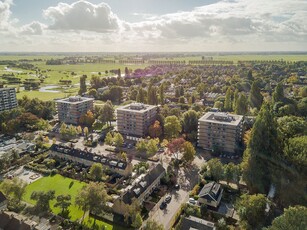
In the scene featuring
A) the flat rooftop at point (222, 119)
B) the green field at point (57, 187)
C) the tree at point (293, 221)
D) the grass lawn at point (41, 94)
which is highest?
the flat rooftop at point (222, 119)

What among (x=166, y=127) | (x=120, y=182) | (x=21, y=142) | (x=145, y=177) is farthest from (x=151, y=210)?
(x=21, y=142)

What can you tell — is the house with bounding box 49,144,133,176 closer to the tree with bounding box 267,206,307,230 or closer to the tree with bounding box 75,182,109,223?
the tree with bounding box 75,182,109,223

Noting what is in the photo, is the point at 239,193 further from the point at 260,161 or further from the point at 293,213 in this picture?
the point at 293,213

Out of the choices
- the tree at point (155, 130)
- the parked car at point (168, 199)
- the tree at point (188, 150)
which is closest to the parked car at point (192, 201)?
the parked car at point (168, 199)

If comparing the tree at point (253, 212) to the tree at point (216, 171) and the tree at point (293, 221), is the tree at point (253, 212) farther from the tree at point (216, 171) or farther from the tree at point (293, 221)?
the tree at point (216, 171)

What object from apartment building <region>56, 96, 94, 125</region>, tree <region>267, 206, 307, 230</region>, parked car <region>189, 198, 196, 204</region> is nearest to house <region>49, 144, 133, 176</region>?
parked car <region>189, 198, 196, 204</region>

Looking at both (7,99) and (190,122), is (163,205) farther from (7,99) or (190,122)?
(7,99)

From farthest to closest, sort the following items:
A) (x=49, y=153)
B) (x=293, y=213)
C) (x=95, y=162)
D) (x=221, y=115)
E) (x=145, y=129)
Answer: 1. (x=145, y=129)
2. (x=221, y=115)
3. (x=49, y=153)
4. (x=95, y=162)
5. (x=293, y=213)
